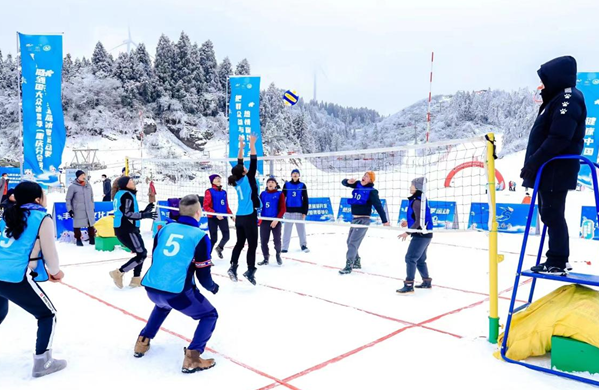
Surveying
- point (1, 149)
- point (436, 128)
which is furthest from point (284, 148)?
point (436, 128)

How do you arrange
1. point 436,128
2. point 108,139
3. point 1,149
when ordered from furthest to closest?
point 436,128 < point 108,139 < point 1,149

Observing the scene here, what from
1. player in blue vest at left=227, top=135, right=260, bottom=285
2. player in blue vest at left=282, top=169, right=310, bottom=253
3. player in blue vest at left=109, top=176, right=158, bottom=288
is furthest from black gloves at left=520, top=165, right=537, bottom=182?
player in blue vest at left=282, top=169, right=310, bottom=253

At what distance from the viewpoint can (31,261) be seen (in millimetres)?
3246

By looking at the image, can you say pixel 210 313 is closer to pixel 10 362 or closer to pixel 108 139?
pixel 10 362

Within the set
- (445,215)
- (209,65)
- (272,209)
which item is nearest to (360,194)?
(272,209)

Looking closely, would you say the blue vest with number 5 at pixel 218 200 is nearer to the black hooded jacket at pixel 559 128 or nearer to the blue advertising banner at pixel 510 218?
the black hooded jacket at pixel 559 128

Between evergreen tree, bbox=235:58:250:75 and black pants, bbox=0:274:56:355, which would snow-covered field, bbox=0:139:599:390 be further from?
evergreen tree, bbox=235:58:250:75

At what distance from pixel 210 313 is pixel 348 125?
4912 inches

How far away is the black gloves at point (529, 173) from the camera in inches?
136

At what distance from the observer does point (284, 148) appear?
58.2m

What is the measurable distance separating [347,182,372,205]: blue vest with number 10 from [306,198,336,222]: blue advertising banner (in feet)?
21.2

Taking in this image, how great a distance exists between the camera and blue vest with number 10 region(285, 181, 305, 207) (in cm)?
822

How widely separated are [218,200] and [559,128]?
6.01 metres

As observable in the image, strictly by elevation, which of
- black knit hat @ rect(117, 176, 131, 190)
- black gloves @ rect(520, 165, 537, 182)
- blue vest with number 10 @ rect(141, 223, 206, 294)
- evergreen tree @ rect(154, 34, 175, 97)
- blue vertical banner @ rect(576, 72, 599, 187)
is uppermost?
evergreen tree @ rect(154, 34, 175, 97)
